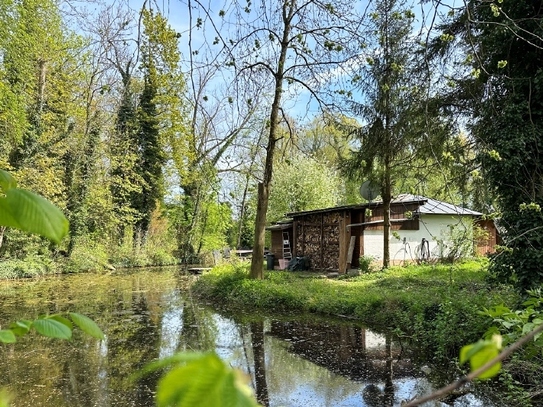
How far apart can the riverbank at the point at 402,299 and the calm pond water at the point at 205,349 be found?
17.7 inches

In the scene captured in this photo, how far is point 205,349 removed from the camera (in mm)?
6473

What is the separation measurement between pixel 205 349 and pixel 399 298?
3808 mm

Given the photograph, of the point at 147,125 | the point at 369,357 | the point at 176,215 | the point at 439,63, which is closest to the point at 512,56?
the point at 439,63

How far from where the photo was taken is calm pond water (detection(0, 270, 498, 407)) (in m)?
4.66

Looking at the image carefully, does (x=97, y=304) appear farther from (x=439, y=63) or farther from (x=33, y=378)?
(x=439, y=63)

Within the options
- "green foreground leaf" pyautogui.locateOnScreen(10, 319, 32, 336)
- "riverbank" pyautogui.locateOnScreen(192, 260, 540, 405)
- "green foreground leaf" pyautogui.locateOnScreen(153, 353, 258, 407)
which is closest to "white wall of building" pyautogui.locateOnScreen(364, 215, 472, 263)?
"riverbank" pyautogui.locateOnScreen(192, 260, 540, 405)

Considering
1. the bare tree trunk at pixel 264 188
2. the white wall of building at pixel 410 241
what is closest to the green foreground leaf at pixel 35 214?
the bare tree trunk at pixel 264 188

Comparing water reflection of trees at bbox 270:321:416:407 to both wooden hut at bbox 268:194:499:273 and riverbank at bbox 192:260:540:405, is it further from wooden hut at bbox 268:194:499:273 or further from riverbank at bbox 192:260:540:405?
wooden hut at bbox 268:194:499:273

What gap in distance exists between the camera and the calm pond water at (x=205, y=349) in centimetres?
466

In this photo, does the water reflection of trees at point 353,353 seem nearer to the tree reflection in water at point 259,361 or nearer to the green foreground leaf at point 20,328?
the tree reflection in water at point 259,361

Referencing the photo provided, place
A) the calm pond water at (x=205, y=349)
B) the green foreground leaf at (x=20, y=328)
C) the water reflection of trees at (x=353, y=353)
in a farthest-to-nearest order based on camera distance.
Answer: the water reflection of trees at (x=353, y=353), the calm pond water at (x=205, y=349), the green foreground leaf at (x=20, y=328)

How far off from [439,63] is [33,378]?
784 cm

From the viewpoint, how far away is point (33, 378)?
17.1ft

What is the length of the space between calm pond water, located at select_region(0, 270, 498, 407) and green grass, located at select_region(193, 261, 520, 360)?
1.56 feet
